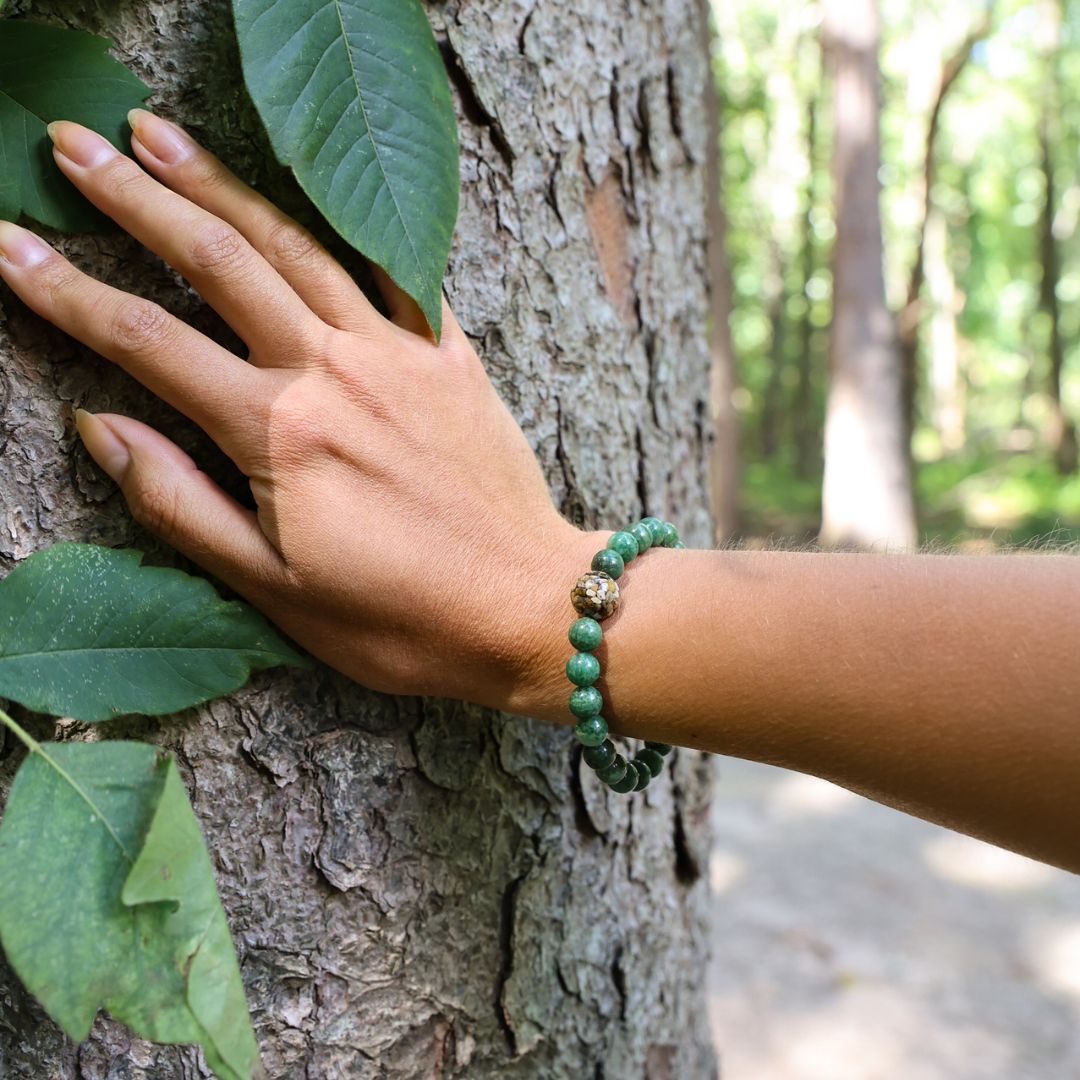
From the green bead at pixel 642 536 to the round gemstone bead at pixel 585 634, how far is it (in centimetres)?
12

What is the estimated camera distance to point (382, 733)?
1091 mm

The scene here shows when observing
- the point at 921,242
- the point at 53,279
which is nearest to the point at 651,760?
the point at 53,279

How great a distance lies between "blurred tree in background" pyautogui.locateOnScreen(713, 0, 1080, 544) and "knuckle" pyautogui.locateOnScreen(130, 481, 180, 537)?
721 centimetres

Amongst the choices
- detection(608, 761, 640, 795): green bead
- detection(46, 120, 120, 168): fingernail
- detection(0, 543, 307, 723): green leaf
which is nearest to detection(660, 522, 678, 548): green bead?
detection(608, 761, 640, 795): green bead

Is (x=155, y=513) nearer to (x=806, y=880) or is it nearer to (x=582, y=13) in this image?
(x=582, y=13)

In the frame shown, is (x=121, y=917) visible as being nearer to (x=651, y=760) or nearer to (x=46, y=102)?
(x=651, y=760)

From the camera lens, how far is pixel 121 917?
2.47 feet

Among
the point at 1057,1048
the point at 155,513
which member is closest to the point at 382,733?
the point at 155,513

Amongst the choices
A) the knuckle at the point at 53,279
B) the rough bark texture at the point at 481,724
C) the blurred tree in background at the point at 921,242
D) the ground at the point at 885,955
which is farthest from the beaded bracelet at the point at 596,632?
the blurred tree in background at the point at 921,242

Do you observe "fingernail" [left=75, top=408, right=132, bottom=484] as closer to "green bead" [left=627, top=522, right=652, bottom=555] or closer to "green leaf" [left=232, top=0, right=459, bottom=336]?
"green leaf" [left=232, top=0, right=459, bottom=336]

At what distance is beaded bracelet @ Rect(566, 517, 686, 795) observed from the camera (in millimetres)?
924

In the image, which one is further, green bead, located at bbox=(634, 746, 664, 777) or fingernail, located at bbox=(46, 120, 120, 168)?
green bead, located at bbox=(634, 746, 664, 777)

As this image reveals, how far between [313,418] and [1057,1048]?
3.56 meters

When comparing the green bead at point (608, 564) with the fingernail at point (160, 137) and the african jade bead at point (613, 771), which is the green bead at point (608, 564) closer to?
the african jade bead at point (613, 771)
